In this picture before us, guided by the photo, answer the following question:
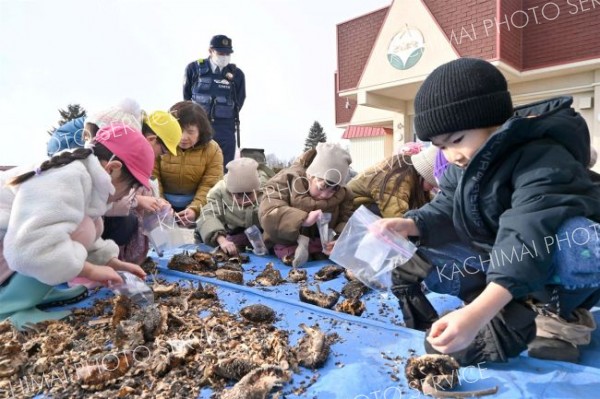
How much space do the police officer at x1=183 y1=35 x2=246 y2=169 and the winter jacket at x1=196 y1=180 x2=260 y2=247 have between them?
2.55 meters

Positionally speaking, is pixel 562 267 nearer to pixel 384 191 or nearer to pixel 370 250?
pixel 370 250

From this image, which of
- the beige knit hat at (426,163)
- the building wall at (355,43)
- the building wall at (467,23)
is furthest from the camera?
the building wall at (355,43)

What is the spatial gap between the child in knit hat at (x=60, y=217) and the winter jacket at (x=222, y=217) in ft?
4.53

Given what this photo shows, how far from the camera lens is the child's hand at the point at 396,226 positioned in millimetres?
1699

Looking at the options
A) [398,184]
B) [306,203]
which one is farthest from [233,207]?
[398,184]

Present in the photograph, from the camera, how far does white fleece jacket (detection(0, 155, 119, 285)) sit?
5.09 feet

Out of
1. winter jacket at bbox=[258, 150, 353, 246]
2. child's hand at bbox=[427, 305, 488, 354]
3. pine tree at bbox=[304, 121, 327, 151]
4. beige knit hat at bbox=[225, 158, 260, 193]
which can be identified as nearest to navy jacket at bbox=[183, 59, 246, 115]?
beige knit hat at bbox=[225, 158, 260, 193]

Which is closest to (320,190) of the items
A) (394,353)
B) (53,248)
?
(394,353)

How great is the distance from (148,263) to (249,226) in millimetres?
1004

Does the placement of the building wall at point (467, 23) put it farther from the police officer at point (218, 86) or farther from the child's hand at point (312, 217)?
the child's hand at point (312, 217)

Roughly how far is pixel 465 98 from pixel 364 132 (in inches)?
561

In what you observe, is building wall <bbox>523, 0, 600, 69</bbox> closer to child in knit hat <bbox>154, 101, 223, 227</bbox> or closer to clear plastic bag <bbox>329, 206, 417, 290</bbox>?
child in knit hat <bbox>154, 101, 223, 227</bbox>

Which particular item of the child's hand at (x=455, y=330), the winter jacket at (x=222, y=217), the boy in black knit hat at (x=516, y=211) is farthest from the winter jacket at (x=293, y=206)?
the child's hand at (x=455, y=330)

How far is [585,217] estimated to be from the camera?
128 centimetres
